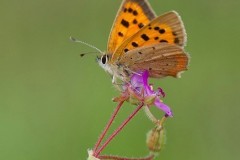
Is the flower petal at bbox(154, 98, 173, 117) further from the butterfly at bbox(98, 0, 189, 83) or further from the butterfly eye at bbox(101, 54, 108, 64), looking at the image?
the butterfly eye at bbox(101, 54, 108, 64)

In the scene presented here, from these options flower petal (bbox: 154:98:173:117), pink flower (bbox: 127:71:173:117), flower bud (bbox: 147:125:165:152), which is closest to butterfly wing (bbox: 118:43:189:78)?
pink flower (bbox: 127:71:173:117)

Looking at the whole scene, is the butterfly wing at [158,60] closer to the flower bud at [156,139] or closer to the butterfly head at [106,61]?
the butterfly head at [106,61]

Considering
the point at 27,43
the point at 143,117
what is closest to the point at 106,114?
the point at 143,117

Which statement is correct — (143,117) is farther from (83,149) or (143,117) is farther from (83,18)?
(83,18)

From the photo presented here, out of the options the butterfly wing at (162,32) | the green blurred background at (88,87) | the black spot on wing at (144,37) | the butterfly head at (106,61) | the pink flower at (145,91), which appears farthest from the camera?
the green blurred background at (88,87)

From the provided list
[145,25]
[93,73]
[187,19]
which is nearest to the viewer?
[145,25]

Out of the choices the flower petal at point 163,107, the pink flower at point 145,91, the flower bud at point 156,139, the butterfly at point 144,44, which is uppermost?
the butterfly at point 144,44

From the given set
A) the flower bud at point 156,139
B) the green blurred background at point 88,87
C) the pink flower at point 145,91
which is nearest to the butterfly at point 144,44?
the pink flower at point 145,91
